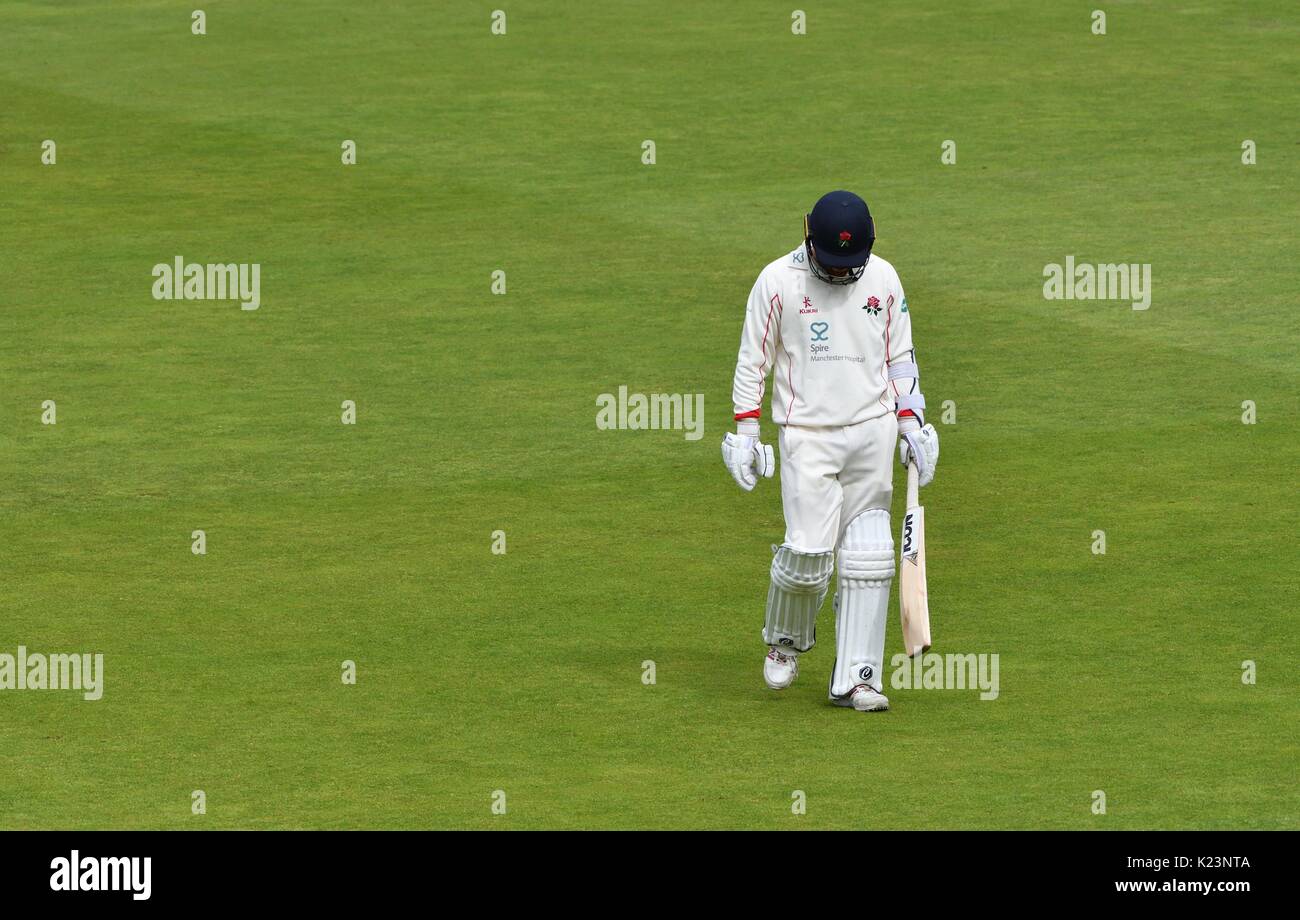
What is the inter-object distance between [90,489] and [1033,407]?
6203mm

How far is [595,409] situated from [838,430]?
244 inches

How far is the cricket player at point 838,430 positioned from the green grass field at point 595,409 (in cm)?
49

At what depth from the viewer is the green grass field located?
10.4 m

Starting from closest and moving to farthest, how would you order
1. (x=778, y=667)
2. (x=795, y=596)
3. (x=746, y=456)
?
(x=746, y=456)
(x=795, y=596)
(x=778, y=667)

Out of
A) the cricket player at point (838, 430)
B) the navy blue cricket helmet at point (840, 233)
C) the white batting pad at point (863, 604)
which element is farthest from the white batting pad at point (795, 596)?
the navy blue cricket helmet at point (840, 233)

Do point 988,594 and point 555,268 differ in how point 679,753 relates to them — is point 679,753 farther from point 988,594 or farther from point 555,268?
point 555,268

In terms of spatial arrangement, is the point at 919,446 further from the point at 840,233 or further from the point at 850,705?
the point at 850,705

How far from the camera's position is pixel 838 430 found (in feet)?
36.1

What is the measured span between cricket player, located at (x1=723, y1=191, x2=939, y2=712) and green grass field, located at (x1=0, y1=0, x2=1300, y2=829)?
0.49 metres

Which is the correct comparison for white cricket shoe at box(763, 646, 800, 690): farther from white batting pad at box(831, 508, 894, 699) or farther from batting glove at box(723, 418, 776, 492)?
batting glove at box(723, 418, 776, 492)

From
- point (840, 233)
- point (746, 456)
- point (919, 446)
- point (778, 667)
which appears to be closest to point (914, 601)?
point (919, 446)

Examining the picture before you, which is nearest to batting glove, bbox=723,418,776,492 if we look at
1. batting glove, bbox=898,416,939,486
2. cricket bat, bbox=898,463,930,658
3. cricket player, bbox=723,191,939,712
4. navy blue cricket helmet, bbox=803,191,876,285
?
cricket player, bbox=723,191,939,712

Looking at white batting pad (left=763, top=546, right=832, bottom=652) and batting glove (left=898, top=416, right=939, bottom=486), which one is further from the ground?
batting glove (left=898, top=416, right=939, bottom=486)

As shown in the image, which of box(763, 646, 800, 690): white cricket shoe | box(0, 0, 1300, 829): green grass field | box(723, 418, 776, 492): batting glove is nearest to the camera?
box(0, 0, 1300, 829): green grass field
